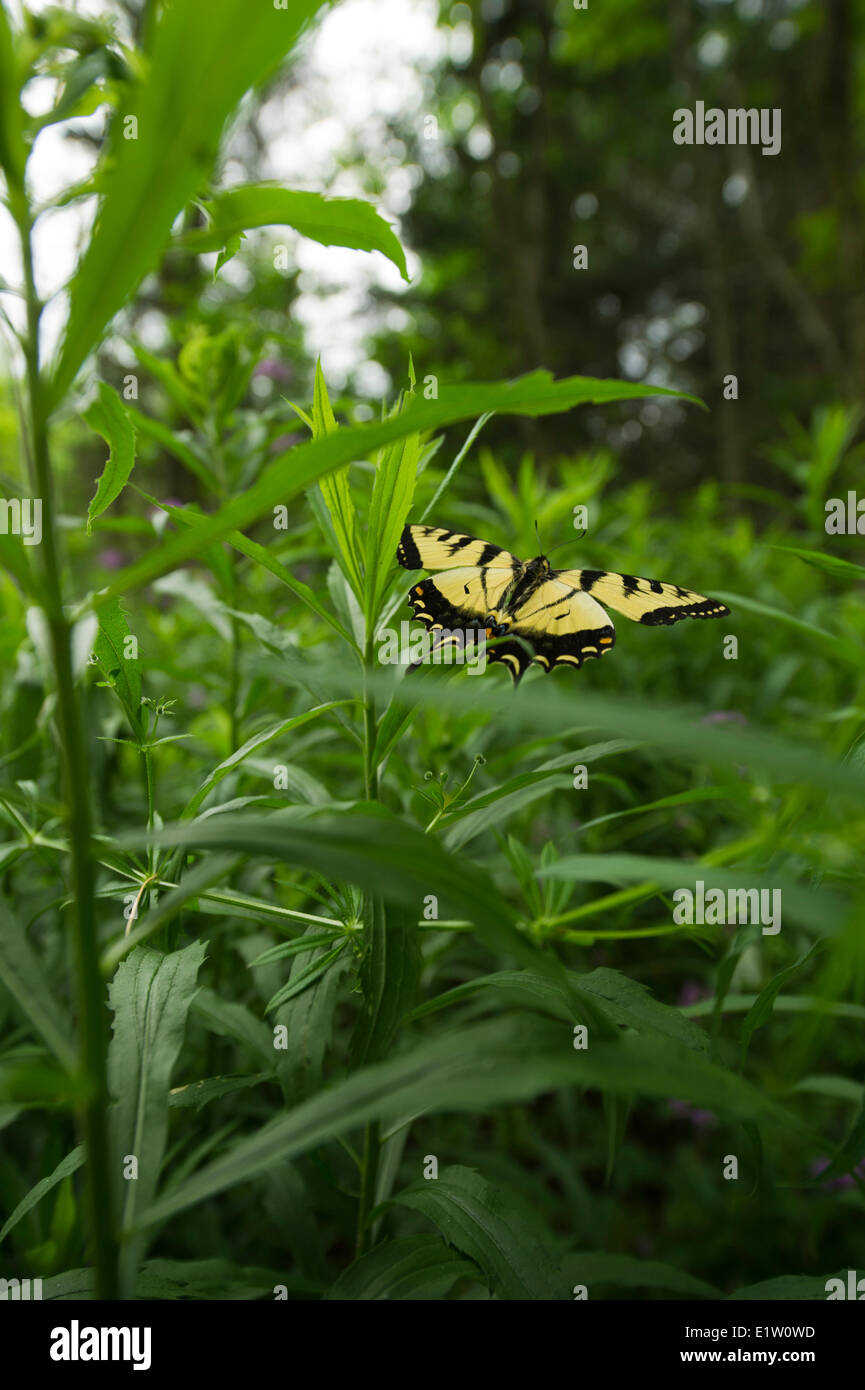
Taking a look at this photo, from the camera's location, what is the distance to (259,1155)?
42 cm

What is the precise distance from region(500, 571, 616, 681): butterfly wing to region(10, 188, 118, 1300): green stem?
557 mm

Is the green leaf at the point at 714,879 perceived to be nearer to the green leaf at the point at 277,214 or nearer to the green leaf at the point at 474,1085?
the green leaf at the point at 474,1085

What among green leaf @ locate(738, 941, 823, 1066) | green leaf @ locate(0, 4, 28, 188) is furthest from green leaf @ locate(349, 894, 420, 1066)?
green leaf @ locate(0, 4, 28, 188)

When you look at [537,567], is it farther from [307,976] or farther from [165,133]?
[165,133]

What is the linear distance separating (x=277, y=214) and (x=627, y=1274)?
97 centimetres

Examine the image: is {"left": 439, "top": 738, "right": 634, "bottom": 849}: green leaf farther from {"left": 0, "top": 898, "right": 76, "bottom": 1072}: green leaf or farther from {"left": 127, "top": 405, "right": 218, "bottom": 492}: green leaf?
{"left": 127, "top": 405, "right": 218, "bottom": 492}: green leaf

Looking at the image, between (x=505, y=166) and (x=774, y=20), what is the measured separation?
3.26 metres

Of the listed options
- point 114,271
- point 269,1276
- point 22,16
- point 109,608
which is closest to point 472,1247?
point 269,1276

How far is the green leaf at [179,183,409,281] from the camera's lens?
0.49m

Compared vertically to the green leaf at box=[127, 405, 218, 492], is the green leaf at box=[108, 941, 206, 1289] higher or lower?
lower

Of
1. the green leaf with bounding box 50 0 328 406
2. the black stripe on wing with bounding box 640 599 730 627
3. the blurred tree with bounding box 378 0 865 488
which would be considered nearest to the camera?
the green leaf with bounding box 50 0 328 406

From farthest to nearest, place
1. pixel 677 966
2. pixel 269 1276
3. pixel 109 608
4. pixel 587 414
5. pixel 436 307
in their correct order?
1. pixel 587 414
2. pixel 436 307
3. pixel 677 966
4. pixel 269 1276
5. pixel 109 608

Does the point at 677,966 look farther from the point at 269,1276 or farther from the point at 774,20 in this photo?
the point at 774,20

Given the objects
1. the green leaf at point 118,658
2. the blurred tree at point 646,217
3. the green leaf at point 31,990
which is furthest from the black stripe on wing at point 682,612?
the blurred tree at point 646,217
